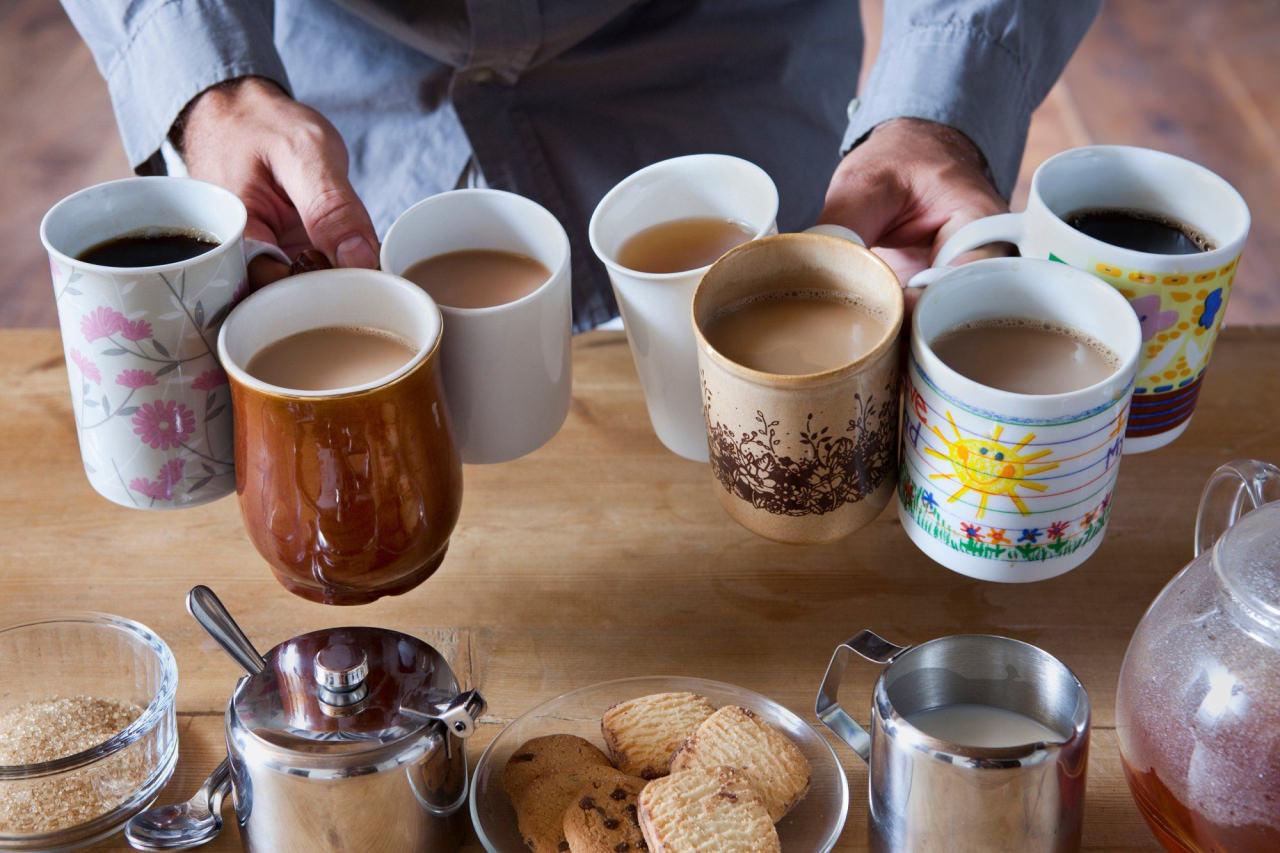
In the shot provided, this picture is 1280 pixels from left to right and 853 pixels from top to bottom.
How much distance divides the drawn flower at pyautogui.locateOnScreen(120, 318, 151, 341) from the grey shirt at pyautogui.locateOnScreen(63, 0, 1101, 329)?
0.41m

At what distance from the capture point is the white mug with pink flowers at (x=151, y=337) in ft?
2.62

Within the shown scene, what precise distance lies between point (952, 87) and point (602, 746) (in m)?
0.66

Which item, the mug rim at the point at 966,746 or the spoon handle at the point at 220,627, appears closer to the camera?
the mug rim at the point at 966,746

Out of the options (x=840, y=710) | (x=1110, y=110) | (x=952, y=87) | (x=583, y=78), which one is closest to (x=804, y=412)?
(x=840, y=710)

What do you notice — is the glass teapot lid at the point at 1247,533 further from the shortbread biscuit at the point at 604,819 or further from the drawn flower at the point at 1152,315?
the shortbread biscuit at the point at 604,819

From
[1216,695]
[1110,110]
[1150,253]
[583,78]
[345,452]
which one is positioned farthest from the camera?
[1110,110]

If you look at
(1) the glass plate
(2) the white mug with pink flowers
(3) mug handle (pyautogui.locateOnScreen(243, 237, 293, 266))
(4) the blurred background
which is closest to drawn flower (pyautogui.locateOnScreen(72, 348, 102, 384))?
(2) the white mug with pink flowers

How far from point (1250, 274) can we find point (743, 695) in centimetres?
202

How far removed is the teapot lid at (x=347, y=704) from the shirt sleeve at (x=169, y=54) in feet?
1.90

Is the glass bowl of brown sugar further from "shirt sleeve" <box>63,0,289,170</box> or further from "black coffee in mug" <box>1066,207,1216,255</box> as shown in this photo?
"black coffee in mug" <box>1066,207,1216,255</box>

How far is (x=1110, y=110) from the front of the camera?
285cm

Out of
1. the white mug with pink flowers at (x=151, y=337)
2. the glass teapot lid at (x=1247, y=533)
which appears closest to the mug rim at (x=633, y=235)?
the white mug with pink flowers at (x=151, y=337)

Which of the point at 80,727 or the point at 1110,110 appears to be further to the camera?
the point at 1110,110

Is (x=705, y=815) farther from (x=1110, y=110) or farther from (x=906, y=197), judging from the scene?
(x=1110, y=110)
